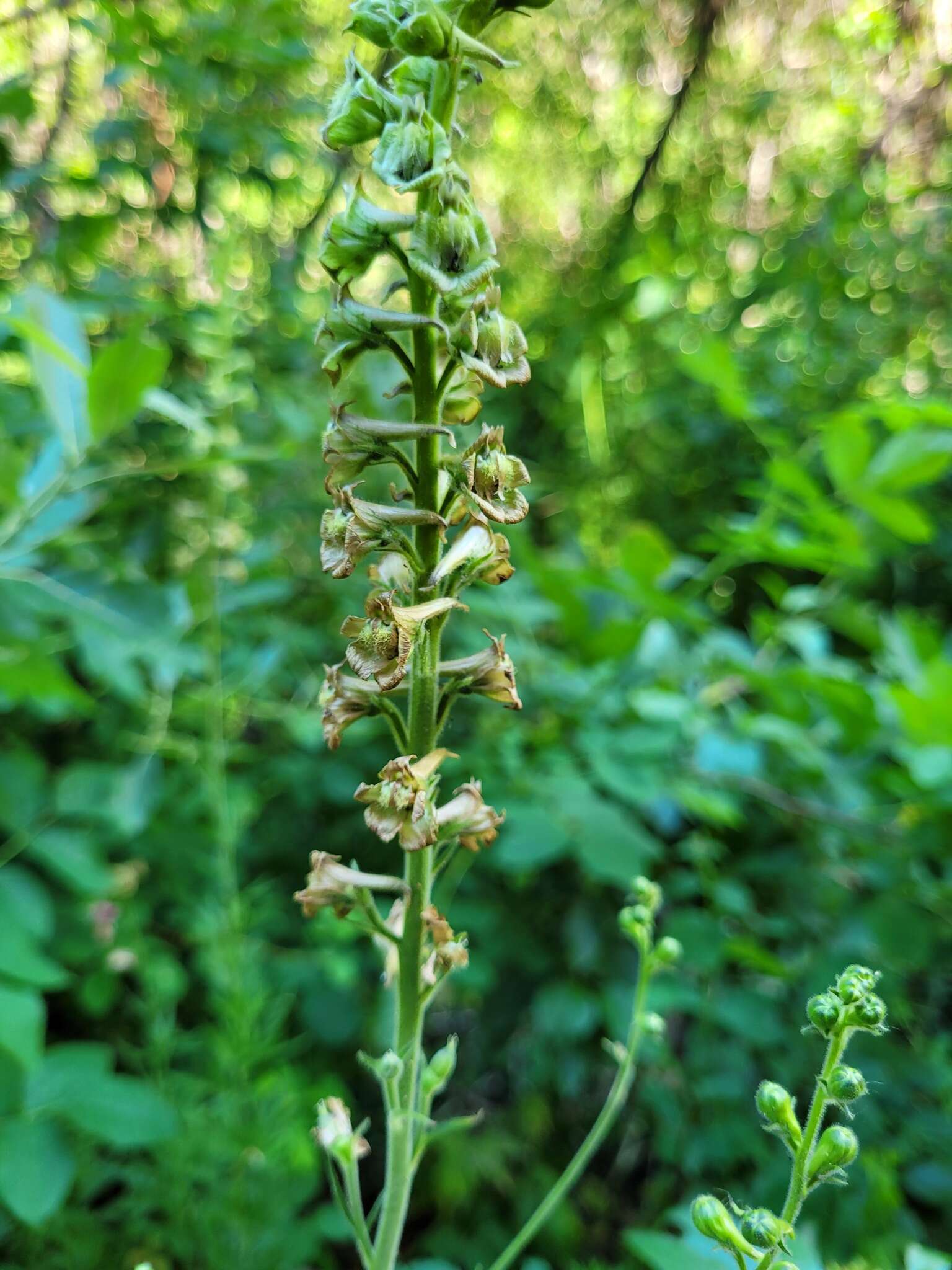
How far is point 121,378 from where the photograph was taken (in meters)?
1.27

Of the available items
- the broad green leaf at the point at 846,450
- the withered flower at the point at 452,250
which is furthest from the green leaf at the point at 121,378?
the broad green leaf at the point at 846,450

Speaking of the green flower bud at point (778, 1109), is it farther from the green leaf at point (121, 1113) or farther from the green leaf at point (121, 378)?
the green leaf at point (121, 378)

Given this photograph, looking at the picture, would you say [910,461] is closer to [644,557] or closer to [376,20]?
[644,557]

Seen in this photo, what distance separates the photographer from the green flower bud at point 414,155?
0.59 meters

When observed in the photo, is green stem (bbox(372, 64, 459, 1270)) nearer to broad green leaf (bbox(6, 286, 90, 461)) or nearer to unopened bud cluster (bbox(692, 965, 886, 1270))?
unopened bud cluster (bbox(692, 965, 886, 1270))

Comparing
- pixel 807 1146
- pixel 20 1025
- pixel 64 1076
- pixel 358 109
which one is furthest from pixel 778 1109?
pixel 64 1076

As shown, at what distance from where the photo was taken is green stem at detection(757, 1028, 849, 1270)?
0.55m

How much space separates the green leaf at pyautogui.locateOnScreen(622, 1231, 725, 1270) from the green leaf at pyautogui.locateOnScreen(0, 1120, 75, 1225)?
0.82 m

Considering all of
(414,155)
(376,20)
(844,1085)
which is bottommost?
(844,1085)

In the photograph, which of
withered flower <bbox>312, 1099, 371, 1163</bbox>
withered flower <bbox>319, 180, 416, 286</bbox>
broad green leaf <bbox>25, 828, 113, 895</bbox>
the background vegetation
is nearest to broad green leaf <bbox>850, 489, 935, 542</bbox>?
the background vegetation

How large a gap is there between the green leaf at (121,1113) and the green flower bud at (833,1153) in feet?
3.47

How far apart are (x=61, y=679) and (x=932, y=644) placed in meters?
1.99

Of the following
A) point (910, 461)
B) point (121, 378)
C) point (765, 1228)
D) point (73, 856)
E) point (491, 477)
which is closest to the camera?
point (765, 1228)

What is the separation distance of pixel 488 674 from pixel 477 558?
4.3 inches
